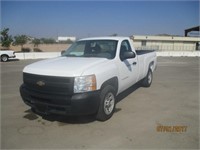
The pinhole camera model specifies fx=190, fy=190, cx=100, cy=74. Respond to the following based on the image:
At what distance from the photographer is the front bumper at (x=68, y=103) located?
372 cm

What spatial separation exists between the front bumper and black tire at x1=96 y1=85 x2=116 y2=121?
169mm

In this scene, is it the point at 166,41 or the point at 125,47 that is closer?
the point at 125,47

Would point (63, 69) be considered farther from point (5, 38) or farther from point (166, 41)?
point (166, 41)

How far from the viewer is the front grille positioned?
373 centimetres

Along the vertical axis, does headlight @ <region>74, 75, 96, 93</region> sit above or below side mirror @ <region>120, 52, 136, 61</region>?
below

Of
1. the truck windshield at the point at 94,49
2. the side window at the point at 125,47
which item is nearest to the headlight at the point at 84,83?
the truck windshield at the point at 94,49

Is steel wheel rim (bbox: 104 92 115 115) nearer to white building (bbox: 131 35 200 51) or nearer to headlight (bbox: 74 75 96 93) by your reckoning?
headlight (bbox: 74 75 96 93)

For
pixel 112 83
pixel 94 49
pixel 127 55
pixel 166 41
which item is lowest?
pixel 112 83

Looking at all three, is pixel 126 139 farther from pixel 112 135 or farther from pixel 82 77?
pixel 82 77

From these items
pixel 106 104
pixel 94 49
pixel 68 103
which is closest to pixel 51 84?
pixel 68 103

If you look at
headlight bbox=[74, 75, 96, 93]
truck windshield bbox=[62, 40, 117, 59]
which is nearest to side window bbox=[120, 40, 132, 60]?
truck windshield bbox=[62, 40, 117, 59]

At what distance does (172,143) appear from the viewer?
11.3ft

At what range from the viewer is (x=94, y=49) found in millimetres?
5418

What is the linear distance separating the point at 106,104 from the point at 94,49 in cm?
178
